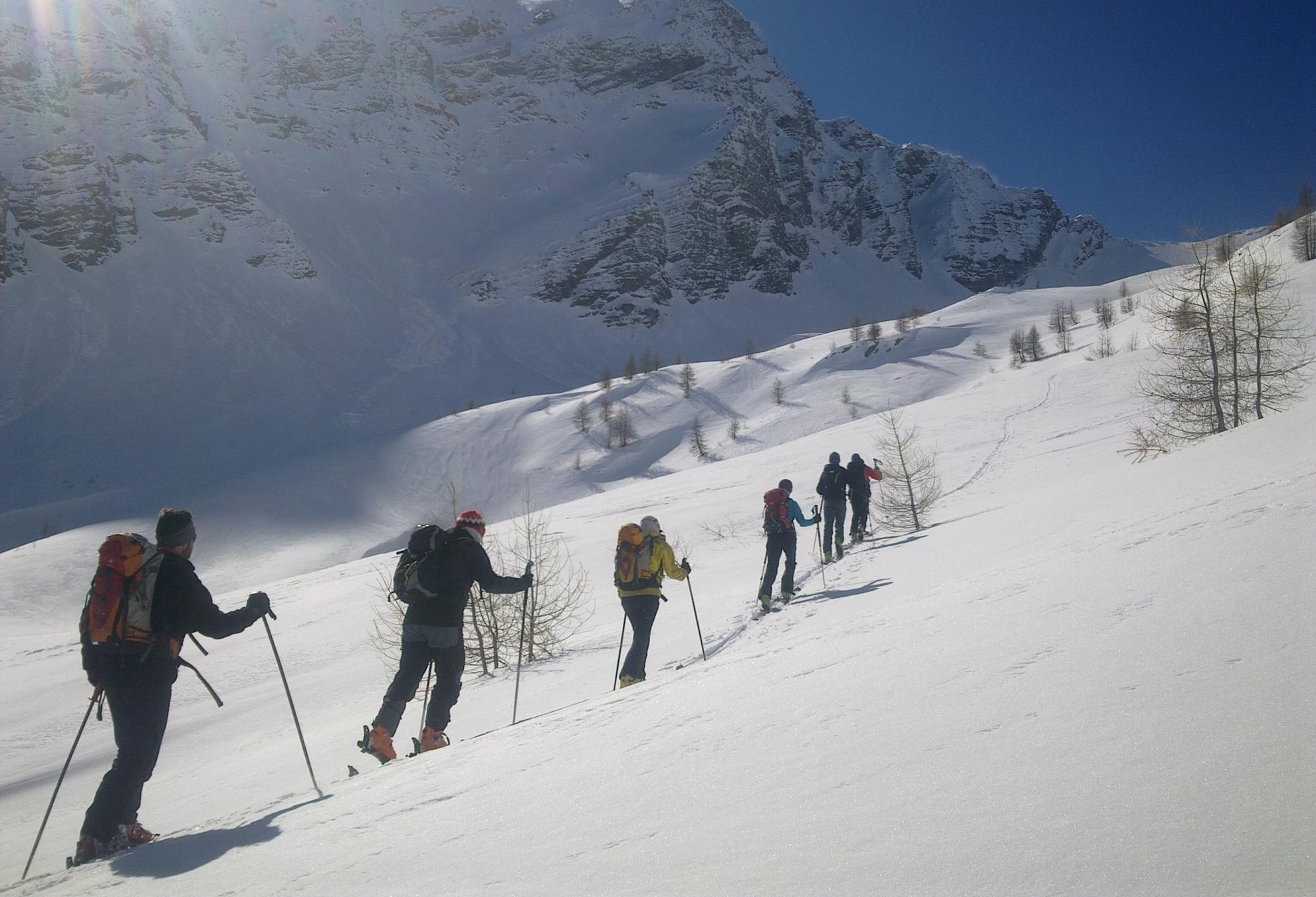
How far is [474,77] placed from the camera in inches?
7180

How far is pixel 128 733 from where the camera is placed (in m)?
4.25

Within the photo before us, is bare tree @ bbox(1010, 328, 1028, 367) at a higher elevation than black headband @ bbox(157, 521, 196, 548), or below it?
higher

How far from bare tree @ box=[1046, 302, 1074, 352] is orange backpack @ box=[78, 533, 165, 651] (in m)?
59.1

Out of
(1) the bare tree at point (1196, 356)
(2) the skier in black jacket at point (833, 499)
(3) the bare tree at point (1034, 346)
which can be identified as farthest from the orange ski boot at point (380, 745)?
(3) the bare tree at point (1034, 346)

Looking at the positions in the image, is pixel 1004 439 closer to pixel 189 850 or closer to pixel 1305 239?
pixel 189 850

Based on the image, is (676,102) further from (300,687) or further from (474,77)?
(300,687)

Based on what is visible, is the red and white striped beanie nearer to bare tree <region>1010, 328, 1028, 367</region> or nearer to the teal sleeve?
the teal sleeve

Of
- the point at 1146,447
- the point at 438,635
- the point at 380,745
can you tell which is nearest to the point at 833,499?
the point at 1146,447

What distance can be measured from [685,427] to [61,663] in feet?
148

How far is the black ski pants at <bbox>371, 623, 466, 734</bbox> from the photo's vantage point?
544 cm

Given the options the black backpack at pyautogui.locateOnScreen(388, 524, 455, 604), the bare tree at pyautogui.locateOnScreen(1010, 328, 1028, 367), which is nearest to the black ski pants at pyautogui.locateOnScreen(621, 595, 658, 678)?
the black backpack at pyautogui.locateOnScreen(388, 524, 455, 604)

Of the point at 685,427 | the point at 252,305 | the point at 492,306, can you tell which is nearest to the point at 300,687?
the point at 685,427

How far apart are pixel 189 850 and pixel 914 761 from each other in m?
3.39

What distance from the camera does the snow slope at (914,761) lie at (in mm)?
1696
